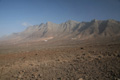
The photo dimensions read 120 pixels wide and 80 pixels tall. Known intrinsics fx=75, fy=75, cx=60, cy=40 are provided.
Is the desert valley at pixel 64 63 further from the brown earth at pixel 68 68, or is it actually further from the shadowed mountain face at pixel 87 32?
the shadowed mountain face at pixel 87 32

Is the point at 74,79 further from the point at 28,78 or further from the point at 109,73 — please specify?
the point at 28,78

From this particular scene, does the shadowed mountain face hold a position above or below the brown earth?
above

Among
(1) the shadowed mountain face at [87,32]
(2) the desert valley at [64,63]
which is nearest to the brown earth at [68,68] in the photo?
(2) the desert valley at [64,63]

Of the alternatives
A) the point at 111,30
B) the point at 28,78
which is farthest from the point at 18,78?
the point at 111,30

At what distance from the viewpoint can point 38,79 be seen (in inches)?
190

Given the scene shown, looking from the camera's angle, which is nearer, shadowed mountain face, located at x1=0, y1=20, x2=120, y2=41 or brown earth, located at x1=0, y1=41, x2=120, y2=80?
brown earth, located at x1=0, y1=41, x2=120, y2=80

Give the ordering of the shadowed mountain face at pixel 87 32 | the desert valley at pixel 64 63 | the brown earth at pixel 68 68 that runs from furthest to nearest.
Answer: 1. the shadowed mountain face at pixel 87 32
2. the desert valley at pixel 64 63
3. the brown earth at pixel 68 68

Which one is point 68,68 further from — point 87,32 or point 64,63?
point 87,32

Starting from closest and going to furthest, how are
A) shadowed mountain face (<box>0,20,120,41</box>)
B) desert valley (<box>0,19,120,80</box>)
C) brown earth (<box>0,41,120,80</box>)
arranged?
brown earth (<box>0,41,120,80</box>) < desert valley (<box>0,19,120,80</box>) < shadowed mountain face (<box>0,20,120,41</box>)

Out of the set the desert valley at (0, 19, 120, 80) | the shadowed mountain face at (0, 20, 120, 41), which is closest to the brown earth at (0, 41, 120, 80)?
the desert valley at (0, 19, 120, 80)

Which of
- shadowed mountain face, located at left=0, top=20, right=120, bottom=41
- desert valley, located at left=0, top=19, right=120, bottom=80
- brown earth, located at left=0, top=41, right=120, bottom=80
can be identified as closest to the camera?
brown earth, located at left=0, top=41, right=120, bottom=80

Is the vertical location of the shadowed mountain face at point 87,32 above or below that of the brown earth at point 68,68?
above

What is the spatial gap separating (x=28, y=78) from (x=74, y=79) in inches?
119

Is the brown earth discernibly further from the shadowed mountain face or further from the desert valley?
the shadowed mountain face
